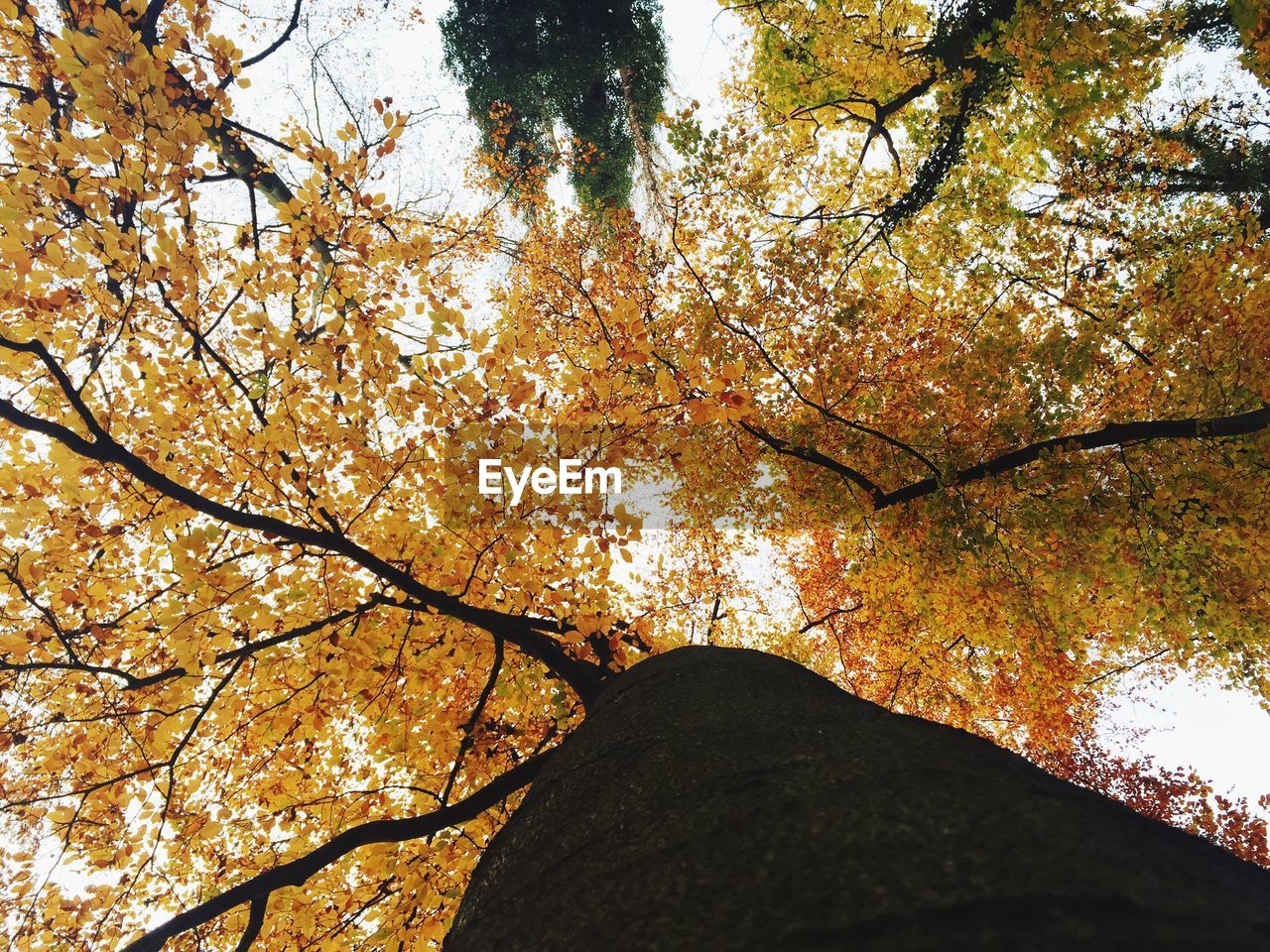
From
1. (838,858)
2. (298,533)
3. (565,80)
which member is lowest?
(838,858)

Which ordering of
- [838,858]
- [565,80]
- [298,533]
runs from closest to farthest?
[838,858] < [298,533] < [565,80]

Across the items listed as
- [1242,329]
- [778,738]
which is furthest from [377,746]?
[1242,329]

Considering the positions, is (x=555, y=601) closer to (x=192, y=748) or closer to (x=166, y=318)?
(x=192, y=748)

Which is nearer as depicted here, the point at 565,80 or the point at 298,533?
the point at 298,533

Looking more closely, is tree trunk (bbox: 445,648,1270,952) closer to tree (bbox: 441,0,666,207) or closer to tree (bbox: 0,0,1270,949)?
tree (bbox: 0,0,1270,949)

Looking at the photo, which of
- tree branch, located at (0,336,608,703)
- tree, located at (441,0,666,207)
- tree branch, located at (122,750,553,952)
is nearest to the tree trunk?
tree branch, located at (122,750,553,952)

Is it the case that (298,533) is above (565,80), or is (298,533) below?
below

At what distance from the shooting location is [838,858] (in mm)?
1342

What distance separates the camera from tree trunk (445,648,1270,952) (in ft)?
3.65

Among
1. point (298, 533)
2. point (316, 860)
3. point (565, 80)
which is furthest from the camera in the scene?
point (565, 80)

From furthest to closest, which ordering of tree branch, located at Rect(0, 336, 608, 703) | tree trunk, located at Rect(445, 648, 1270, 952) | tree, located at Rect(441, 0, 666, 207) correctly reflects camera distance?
tree, located at Rect(441, 0, 666, 207), tree branch, located at Rect(0, 336, 608, 703), tree trunk, located at Rect(445, 648, 1270, 952)

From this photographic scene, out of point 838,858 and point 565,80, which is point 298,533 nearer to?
point 838,858

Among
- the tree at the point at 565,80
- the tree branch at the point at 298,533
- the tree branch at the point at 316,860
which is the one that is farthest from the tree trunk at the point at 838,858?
Answer: the tree at the point at 565,80

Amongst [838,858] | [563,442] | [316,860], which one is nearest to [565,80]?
[563,442]
